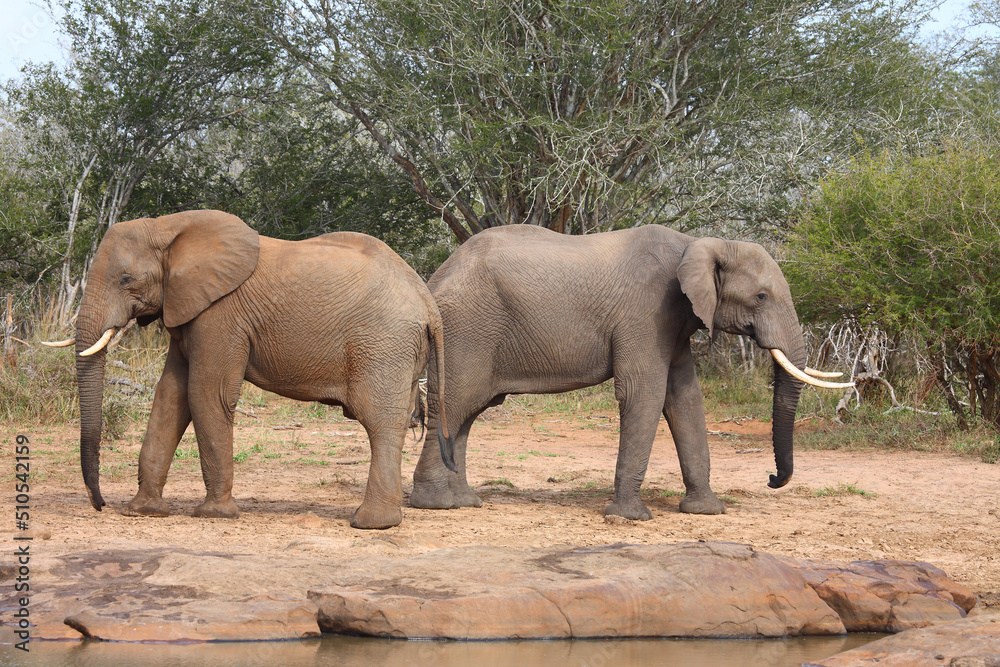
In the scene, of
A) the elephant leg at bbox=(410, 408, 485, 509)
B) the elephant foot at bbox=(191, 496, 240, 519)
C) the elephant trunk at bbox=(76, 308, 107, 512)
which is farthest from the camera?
the elephant leg at bbox=(410, 408, 485, 509)

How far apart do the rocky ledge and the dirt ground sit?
1.74ft

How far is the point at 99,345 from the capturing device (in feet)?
23.8

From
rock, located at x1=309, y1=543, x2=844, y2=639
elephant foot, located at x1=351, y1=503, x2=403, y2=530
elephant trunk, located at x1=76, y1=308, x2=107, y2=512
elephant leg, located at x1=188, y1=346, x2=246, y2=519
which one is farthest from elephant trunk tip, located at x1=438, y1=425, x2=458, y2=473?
elephant trunk, located at x1=76, y1=308, x2=107, y2=512

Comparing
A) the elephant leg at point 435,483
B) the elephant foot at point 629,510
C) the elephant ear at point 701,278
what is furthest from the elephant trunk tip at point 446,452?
the elephant ear at point 701,278

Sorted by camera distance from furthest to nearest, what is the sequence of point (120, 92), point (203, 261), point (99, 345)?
point (120, 92)
point (203, 261)
point (99, 345)

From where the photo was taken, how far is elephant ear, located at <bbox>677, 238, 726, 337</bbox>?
808 centimetres

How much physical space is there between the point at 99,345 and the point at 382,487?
7.06ft

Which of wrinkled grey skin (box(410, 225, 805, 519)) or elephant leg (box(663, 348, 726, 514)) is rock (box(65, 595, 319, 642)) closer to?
wrinkled grey skin (box(410, 225, 805, 519))

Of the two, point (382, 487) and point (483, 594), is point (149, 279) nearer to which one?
point (382, 487)

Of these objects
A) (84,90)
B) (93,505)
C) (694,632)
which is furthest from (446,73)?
(694,632)

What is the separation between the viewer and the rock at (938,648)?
4.62m

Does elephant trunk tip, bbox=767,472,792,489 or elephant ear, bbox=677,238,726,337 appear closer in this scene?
elephant ear, bbox=677,238,726,337

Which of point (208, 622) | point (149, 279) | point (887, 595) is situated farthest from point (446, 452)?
point (887, 595)

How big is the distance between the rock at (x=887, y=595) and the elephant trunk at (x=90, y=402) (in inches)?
178
